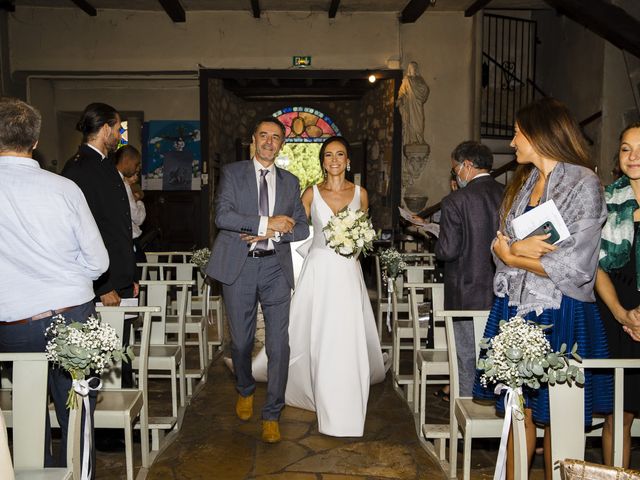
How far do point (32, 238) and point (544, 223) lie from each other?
196 cm

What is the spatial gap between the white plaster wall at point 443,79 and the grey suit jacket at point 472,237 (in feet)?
18.1

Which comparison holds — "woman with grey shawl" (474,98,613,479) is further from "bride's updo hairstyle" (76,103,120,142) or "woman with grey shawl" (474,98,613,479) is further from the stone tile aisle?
"bride's updo hairstyle" (76,103,120,142)

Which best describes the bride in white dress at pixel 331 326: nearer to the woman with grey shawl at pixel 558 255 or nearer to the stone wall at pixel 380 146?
the woman with grey shawl at pixel 558 255

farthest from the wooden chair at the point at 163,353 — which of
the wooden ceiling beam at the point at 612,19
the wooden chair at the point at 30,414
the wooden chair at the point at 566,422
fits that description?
the wooden ceiling beam at the point at 612,19

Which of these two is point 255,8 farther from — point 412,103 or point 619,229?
point 619,229

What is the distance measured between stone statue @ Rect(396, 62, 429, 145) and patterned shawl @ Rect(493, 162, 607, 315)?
268 inches

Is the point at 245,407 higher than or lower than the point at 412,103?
lower

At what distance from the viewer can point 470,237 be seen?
3.73m

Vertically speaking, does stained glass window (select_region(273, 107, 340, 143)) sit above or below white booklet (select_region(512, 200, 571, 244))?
above

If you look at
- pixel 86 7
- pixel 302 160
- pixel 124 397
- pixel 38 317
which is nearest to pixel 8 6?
pixel 86 7

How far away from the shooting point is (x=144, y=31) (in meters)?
8.89

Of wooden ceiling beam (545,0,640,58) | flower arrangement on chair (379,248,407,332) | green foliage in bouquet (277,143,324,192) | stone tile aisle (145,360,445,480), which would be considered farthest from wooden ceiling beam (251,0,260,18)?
stone tile aisle (145,360,445,480)

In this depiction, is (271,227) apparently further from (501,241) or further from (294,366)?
(501,241)

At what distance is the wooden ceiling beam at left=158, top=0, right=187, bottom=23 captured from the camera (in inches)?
318
